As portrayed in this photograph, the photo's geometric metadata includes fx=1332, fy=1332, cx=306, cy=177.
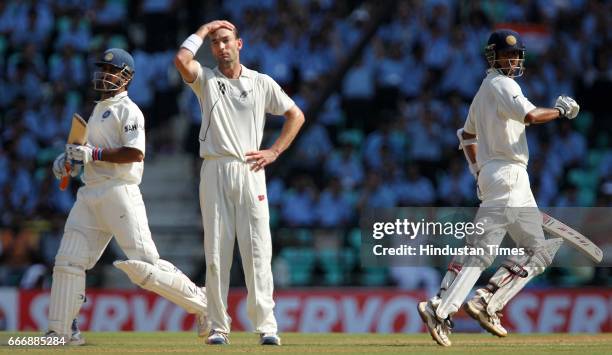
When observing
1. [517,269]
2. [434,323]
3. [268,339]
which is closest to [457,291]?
[434,323]

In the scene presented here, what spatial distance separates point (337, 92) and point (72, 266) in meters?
8.72

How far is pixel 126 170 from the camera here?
32.6 ft

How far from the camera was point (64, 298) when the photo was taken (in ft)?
32.2

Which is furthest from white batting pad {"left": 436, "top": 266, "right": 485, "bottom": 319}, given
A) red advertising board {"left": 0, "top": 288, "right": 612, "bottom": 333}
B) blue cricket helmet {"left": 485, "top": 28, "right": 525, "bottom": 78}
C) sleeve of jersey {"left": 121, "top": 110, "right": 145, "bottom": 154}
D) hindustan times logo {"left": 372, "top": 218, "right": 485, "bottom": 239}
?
red advertising board {"left": 0, "top": 288, "right": 612, "bottom": 333}

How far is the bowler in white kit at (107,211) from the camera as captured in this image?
9.84 metres

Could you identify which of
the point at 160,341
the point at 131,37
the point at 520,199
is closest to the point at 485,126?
the point at 520,199

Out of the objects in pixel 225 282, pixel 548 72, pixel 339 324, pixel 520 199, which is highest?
pixel 548 72

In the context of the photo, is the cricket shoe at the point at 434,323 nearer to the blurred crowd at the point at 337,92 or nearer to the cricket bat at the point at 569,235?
the cricket bat at the point at 569,235

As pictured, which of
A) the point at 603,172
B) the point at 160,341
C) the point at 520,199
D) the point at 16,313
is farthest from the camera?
the point at 603,172

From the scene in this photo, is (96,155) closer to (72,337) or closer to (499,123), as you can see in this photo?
(72,337)

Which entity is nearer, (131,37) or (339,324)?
(339,324)

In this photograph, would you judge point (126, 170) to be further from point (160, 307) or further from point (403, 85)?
point (403, 85)

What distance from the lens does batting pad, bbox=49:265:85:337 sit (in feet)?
32.2

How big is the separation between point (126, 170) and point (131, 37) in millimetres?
9497
